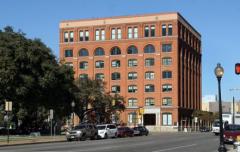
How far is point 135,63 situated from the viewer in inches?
5020

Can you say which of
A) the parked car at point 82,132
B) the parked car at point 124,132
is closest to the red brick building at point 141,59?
the parked car at point 124,132

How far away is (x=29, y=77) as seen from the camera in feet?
213

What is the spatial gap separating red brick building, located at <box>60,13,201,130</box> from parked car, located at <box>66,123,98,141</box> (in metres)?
58.8

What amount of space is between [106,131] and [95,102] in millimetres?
35902

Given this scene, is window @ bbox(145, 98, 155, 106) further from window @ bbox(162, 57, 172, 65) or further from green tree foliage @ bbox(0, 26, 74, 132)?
green tree foliage @ bbox(0, 26, 74, 132)

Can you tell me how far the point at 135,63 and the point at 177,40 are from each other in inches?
452

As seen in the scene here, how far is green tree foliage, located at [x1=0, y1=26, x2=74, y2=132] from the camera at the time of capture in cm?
6412

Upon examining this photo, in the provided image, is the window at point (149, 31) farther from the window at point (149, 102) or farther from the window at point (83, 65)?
the window at point (83, 65)

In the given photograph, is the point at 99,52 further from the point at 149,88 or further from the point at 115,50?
the point at 149,88

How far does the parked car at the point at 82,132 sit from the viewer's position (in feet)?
180

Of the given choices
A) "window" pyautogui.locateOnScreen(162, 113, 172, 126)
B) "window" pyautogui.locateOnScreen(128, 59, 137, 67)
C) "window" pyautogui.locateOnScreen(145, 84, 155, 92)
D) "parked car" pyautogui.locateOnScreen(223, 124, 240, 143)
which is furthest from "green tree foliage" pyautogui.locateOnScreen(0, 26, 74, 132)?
"window" pyautogui.locateOnScreen(128, 59, 137, 67)

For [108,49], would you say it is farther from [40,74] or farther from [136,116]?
[40,74]

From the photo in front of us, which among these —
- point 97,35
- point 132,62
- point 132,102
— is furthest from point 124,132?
point 97,35

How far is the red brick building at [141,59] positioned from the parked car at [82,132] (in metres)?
58.8
